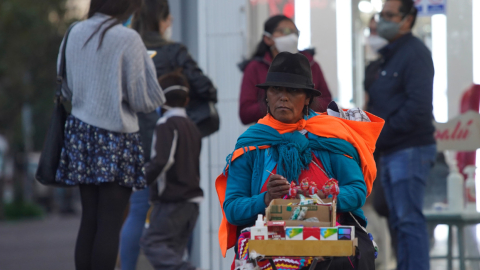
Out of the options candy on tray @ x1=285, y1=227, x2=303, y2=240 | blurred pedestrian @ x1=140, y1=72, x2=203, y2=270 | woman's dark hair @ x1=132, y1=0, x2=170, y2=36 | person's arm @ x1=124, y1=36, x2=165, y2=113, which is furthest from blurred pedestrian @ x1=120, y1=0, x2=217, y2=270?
candy on tray @ x1=285, y1=227, x2=303, y2=240

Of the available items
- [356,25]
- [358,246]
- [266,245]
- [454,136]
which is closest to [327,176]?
[358,246]

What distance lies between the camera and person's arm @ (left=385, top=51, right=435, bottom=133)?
5141 mm

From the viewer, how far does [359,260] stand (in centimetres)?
298

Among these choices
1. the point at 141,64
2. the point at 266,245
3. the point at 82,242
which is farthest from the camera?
the point at 141,64

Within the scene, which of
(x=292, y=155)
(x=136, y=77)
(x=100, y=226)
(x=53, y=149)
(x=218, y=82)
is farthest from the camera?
(x=218, y=82)

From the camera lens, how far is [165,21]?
5523 mm

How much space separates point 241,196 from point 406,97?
2436mm

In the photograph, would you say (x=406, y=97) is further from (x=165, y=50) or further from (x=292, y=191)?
(x=292, y=191)

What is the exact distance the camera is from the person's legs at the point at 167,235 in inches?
209

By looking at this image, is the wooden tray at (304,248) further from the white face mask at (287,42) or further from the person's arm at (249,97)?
the white face mask at (287,42)

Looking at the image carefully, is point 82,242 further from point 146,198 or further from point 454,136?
point 454,136

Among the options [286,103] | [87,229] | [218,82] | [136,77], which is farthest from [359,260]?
[218,82]

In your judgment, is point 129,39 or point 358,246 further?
point 129,39

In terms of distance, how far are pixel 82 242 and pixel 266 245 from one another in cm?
170
